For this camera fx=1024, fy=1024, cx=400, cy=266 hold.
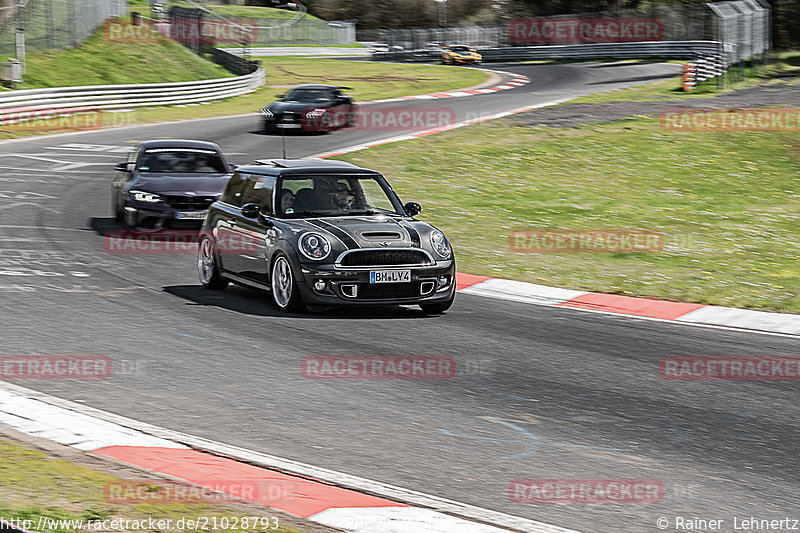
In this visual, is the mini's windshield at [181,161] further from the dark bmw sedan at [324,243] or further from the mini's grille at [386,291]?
the mini's grille at [386,291]

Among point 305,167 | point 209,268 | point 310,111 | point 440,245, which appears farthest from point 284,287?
point 310,111

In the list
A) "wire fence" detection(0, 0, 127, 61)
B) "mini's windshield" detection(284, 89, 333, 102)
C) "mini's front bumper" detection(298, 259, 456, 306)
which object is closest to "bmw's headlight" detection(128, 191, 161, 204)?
"mini's front bumper" detection(298, 259, 456, 306)

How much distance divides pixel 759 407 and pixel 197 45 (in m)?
47.2

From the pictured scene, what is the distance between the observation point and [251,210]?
11109 mm

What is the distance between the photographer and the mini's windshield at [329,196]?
36.2 ft

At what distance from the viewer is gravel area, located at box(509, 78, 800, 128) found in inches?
1231

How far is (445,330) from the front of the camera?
9992mm

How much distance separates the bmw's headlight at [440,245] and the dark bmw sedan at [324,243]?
0.01m

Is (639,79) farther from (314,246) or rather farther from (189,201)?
(314,246)

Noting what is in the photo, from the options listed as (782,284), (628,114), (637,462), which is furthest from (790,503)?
(628,114)

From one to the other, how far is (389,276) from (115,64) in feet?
115

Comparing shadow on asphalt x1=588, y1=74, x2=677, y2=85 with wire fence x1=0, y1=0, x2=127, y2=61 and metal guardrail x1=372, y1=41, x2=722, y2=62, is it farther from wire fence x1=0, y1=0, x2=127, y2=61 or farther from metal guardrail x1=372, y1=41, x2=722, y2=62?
wire fence x1=0, y1=0, x2=127, y2=61

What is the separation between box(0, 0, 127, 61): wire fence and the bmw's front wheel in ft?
97.1

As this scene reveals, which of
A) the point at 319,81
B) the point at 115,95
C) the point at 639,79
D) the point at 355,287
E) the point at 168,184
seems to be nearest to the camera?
the point at 355,287
